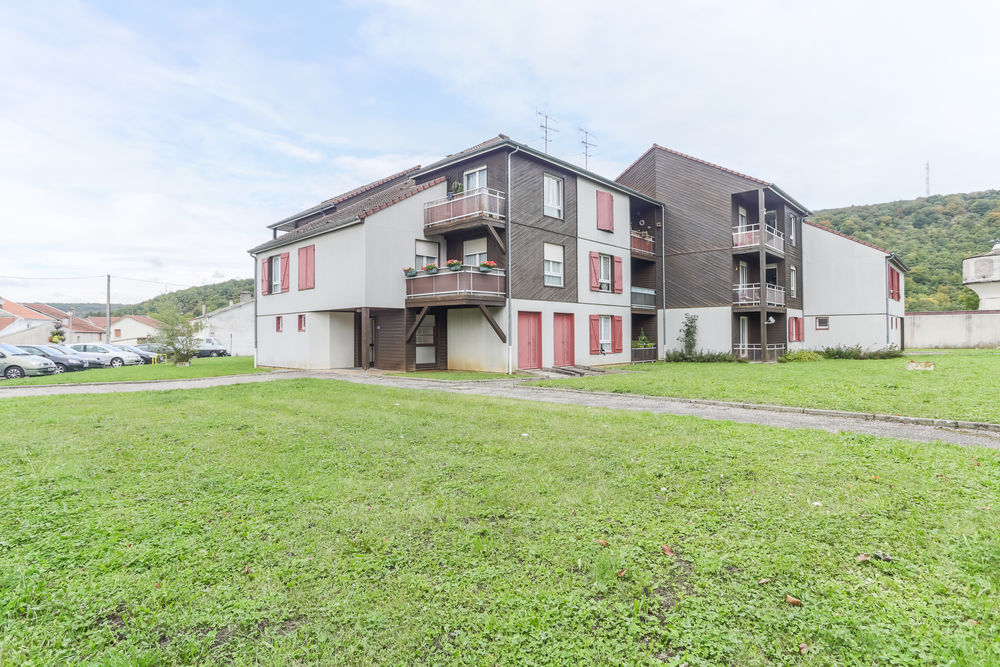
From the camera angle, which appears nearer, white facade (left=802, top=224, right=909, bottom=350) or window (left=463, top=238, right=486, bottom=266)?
window (left=463, top=238, right=486, bottom=266)

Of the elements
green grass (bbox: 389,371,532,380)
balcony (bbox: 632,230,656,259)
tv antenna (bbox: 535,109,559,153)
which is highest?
tv antenna (bbox: 535,109,559,153)

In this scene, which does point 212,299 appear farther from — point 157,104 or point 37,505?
point 37,505

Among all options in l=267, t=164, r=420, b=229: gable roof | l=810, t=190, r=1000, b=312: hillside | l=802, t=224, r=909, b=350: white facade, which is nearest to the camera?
l=267, t=164, r=420, b=229: gable roof

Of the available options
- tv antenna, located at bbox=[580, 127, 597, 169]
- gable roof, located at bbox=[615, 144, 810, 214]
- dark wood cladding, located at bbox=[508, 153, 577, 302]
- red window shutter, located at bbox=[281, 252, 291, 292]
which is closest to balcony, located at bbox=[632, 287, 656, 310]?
dark wood cladding, located at bbox=[508, 153, 577, 302]

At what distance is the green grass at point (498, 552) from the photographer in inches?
92.0

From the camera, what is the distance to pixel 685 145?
27.6m

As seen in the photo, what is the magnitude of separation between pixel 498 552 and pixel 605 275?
21.4 meters

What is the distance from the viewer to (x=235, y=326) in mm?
43625

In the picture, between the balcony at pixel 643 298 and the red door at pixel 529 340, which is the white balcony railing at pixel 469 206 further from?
the balcony at pixel 643 298

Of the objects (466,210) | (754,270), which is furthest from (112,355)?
(754,270)

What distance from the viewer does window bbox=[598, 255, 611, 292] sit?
76.4ft

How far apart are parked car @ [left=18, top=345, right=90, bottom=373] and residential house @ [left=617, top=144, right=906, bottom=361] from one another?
1191 inches

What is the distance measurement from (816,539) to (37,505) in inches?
246

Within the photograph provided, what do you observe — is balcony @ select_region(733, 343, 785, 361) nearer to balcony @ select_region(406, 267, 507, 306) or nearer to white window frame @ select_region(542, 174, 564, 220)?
white window frame @ select_region(542, 174, 564, 220)
